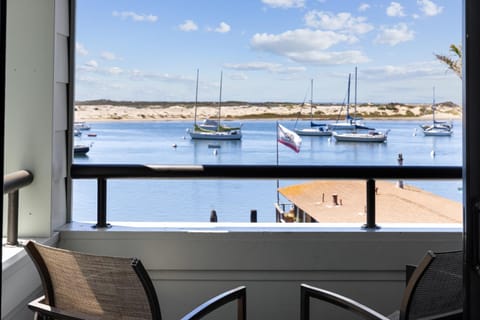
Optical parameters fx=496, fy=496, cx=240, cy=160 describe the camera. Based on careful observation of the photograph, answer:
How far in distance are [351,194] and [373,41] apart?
2.59 meters

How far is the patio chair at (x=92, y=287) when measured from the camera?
4.62ft

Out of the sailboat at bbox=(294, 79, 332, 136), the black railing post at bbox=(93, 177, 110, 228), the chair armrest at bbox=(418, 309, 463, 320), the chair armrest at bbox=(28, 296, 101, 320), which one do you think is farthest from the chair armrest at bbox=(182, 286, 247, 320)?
the sailboat at bbox=(294, 79, 332, 136)

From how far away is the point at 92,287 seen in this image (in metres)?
1.46

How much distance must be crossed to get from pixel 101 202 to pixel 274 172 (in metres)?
0.84

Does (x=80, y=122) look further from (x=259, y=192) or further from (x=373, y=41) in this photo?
(x=373, y=41)

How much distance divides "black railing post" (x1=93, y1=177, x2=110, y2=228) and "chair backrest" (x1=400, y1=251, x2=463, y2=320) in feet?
4.75

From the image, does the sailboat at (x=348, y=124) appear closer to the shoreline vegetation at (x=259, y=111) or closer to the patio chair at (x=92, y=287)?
the shoreline vegetation at (x=259, y=111)

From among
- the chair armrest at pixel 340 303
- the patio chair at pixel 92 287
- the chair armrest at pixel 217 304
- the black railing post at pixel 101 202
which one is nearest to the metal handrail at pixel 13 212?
the black railing post at pixel 101 202

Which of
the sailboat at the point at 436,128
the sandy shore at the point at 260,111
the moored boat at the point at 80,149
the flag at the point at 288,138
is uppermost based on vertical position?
the sandy shore at the point at 260,111

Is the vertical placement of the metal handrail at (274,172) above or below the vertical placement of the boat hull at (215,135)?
below

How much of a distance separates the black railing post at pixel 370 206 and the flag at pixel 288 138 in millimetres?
522

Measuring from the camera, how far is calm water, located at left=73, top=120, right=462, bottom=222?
2.50 meters

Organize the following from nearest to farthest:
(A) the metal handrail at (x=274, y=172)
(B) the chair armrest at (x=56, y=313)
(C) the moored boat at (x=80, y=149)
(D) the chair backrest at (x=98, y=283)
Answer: (D) the chair backrest at (x=98, y=283), (B) the chair armrest at (x=56, y=313), (A) the metal handrail at (x=274, y=172), (C) the moored boat at (x=80, y=149)

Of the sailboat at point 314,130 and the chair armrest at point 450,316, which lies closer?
the chair armrest at point 450,316
